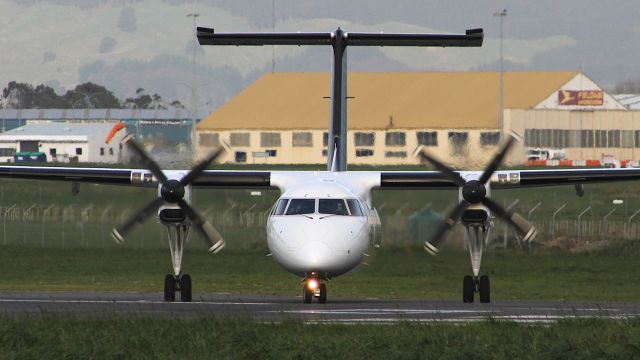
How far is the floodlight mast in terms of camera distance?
34281 mm

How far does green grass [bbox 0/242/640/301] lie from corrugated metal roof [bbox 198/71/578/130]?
190ft

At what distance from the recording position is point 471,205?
3288cm

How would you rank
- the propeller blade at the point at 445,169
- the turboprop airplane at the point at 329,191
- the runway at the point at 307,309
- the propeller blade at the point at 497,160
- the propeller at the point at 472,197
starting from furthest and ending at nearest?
the propeller blade at the point at 445,169 < the propeller blade at the point at 497,160 < the propeller at the point at 472,197 < the turboprop airplane at the point at 329,191 < the runway at the point at 307,309

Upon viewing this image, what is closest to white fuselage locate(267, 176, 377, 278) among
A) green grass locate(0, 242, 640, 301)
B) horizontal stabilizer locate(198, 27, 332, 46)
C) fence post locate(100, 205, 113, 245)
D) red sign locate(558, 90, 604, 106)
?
horizontal stabilizer locate(198, 27, 332, 46)

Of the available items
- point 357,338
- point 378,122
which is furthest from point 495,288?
point 378,122

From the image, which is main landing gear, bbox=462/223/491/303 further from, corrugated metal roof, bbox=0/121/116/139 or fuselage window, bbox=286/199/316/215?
corrugated metal roof, bbox=0/121/116/139

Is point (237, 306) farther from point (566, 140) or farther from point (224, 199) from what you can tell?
point (566, 140)

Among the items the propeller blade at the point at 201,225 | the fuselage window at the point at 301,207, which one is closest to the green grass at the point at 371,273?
the propeller blade at the point at 201,225

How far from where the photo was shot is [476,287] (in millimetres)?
34156

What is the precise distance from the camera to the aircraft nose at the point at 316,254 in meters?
28.7

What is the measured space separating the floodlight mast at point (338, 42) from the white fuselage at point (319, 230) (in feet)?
15.1

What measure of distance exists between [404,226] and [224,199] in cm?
1274

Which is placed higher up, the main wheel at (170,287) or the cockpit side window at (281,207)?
the cockpit side window at (281,207)

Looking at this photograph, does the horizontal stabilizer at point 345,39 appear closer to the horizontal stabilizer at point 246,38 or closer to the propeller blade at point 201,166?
the horizontal stabilizer at point 246,38
